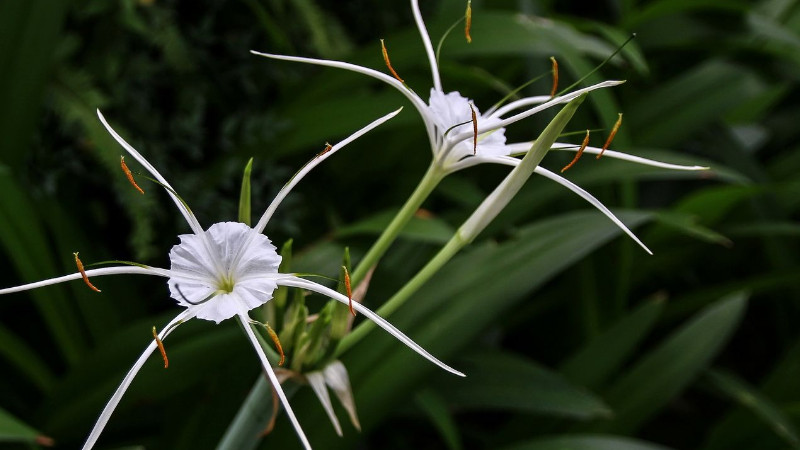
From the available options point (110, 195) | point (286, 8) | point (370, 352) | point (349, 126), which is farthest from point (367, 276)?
point (286, 8)

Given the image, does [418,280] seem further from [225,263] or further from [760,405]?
[760,405]

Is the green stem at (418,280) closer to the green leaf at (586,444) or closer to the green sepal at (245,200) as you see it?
the green sepal at (245,200)

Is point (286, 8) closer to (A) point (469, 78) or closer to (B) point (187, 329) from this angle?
(A) point (469, 78)

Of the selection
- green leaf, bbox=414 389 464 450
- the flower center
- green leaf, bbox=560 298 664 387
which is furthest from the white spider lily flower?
green leaf, bbox=560 298 664 387

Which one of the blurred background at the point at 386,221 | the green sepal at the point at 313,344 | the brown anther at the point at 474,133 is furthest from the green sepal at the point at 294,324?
the blurred background at the point at 386,221

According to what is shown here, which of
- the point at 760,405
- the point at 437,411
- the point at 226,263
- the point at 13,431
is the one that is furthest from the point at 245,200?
the point at 760,405

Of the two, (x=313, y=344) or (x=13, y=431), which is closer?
(x=313, y=344)
